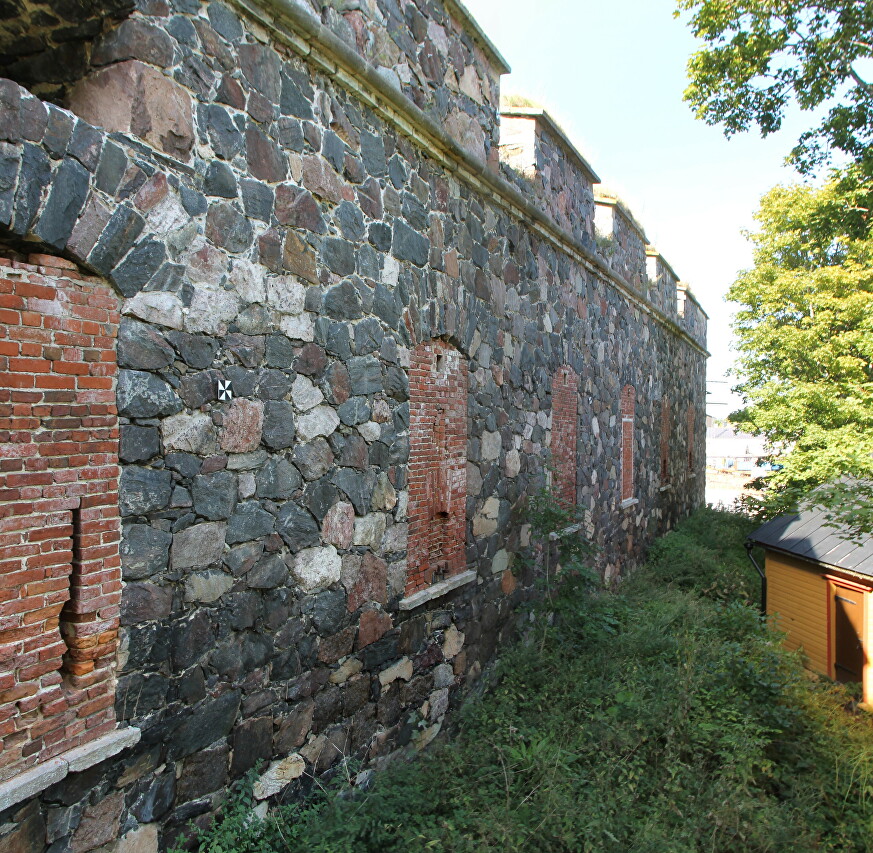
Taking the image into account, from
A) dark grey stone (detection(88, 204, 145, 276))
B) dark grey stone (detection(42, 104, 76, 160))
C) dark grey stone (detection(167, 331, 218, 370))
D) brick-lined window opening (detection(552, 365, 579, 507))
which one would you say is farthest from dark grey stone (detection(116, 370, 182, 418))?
brick-lined window opening (detection(552, 365, 579, 507))

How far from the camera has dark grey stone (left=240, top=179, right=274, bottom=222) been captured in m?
3.52

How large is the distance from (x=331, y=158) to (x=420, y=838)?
4.31 meters

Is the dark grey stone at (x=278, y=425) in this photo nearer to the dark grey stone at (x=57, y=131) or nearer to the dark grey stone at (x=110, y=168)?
the dark grey stone at (x=110, y=168)

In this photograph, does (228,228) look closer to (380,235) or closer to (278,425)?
(278,425)

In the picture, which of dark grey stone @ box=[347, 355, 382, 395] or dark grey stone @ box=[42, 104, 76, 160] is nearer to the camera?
dark grey stone @ box=[42, 104, 76, 160]

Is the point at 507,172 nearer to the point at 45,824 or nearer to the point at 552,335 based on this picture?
the point at 552,335

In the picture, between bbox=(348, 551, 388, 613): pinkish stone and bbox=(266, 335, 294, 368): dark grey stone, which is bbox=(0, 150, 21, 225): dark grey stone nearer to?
bbox=(266, 335, 294, 368): dark grey stone

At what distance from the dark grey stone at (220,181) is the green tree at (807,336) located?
10653 millimetres

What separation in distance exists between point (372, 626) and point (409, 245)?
294 cm

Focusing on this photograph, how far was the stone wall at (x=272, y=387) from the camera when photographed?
2887 millimetres

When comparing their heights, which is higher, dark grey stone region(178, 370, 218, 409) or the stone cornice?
the stone cornice

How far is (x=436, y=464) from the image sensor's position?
543cm

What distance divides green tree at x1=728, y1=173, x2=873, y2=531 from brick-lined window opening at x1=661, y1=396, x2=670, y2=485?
6.49 feet

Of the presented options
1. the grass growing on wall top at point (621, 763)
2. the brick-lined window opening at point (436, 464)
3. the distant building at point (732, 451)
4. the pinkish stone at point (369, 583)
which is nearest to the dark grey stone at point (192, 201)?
the brick-lined window opening at point (436, 464)
